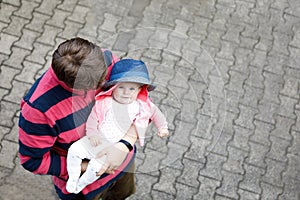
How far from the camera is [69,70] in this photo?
247 cm

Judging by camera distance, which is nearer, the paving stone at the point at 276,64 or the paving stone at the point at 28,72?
the paving stone at the point at 28,72

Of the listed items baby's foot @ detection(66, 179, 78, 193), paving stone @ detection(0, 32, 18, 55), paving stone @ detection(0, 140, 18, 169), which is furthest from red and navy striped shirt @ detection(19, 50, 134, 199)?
paving stone @ detection(0, 32, 18, 55)

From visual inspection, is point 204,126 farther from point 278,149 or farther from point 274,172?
point 278,149

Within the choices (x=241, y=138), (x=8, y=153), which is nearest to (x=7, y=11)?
(x=8, y=153)

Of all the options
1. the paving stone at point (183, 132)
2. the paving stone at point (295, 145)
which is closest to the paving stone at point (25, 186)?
the paving stone at point (183, 132)

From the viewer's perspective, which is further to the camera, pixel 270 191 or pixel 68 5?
pixel 68 5

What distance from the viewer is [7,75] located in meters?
4.77

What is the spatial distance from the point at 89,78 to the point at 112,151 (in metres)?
0.45

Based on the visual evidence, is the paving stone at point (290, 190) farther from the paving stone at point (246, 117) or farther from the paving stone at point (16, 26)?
the paving stone at point (16, 26)

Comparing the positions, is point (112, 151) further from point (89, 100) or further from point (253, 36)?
point (253, 36)

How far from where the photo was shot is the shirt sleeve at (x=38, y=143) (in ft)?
8.64

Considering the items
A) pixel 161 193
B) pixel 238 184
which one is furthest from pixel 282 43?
pixel 161 193

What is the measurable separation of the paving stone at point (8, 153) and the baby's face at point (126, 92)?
1981mm

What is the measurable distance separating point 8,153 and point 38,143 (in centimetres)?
171
